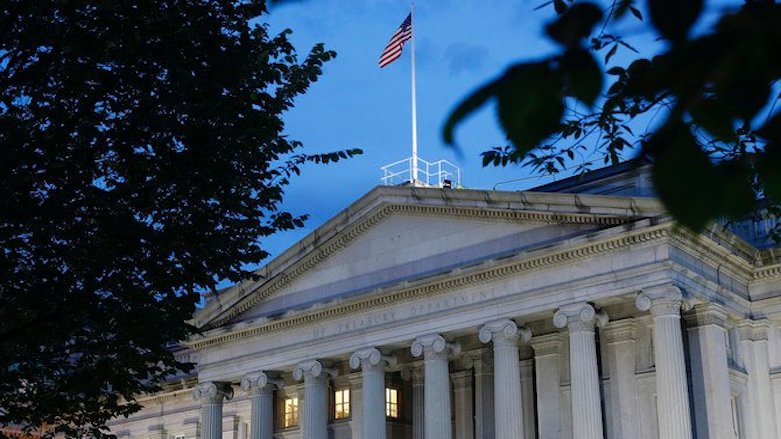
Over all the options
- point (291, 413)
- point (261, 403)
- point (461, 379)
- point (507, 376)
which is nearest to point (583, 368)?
point (507, 376)

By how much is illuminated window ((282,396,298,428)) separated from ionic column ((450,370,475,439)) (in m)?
7.75

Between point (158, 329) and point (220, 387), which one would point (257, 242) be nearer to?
point (158, 329)

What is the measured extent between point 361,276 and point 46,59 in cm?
2392

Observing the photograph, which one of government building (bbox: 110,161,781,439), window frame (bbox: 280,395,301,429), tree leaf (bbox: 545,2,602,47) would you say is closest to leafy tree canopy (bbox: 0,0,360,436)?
tree leaf (bbox: 545,2,602,47)

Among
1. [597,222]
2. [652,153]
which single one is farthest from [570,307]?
[652,153]

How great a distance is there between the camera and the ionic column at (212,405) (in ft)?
140

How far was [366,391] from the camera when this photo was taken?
1484 inches

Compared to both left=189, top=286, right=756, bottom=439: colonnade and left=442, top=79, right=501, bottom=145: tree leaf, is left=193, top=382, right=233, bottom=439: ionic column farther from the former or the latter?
left=442, top=79, right=501, bottom=145: tree leaf

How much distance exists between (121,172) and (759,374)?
2422cm

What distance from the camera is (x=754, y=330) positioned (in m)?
34.6

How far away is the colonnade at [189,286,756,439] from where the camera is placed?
30.8m

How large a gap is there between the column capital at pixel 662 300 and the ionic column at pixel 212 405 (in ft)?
62.0

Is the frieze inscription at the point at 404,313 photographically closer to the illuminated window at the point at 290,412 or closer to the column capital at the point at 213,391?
the column capital at the point at 213,391

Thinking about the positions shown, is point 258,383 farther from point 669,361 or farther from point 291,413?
point 669,361
